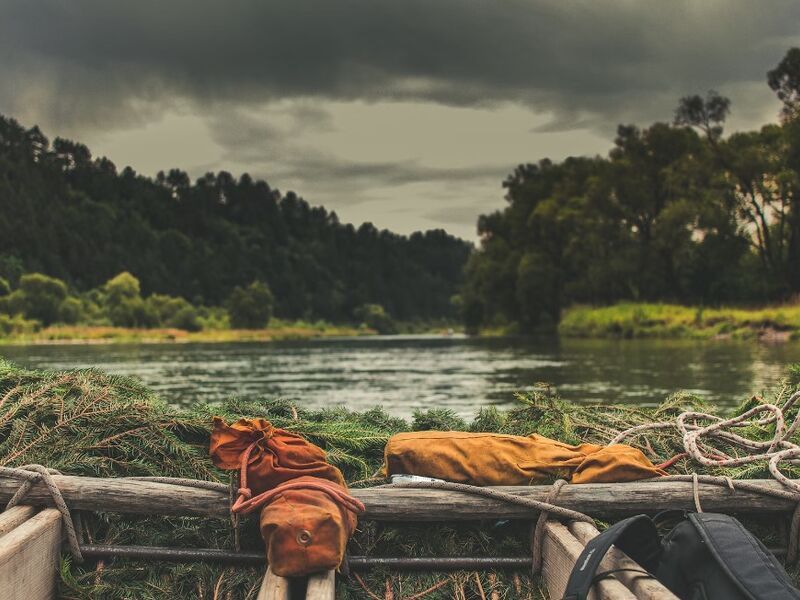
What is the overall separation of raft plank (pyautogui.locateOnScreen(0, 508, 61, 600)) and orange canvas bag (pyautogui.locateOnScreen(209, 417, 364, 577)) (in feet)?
2.22

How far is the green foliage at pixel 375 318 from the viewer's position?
471 ft

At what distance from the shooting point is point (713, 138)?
44.4 metres

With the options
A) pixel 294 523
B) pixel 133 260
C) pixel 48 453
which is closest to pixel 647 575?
pixel 294 523

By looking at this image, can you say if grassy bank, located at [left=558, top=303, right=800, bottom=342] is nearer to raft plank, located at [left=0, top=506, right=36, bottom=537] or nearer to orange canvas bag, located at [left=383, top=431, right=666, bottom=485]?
orange canvas bag, located at [left=383, top=431, right=666, bottom=485]

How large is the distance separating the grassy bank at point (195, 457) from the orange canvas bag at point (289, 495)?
0.99ft

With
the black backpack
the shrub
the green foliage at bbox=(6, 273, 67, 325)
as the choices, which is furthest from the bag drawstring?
the shrub

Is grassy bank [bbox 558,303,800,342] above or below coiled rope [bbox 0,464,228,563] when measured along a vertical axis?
below

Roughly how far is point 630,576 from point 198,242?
150614mm

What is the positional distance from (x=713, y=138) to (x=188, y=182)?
13662 centimetres

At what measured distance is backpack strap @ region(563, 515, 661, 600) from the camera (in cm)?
248

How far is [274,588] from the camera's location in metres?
2.61

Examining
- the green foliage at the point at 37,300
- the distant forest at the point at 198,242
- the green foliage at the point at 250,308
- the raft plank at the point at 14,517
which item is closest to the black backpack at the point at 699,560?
the raft plank at the point at 14,517

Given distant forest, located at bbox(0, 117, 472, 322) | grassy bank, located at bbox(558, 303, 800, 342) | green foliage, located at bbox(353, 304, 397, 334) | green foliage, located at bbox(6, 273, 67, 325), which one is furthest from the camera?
green foliage, located at bbox(353, 304, 397, 334)

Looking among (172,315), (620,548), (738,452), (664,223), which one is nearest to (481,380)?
(738,452)
